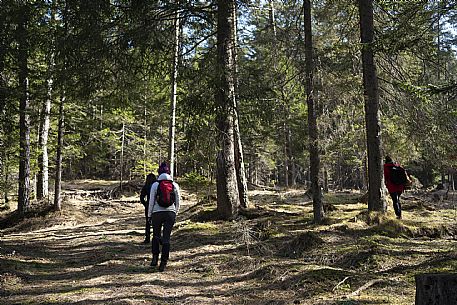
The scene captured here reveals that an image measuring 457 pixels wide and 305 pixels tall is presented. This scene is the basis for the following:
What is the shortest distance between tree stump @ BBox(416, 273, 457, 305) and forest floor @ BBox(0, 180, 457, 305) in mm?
1306

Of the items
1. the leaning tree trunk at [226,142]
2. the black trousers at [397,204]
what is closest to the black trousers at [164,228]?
the leaning tree trunk at [226,142]

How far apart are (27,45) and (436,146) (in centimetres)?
1124

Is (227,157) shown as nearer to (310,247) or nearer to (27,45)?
(310,247)

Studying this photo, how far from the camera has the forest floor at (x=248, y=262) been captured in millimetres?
5543

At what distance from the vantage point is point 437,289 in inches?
135

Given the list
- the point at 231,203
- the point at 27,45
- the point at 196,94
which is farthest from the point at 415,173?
the point at 27,45

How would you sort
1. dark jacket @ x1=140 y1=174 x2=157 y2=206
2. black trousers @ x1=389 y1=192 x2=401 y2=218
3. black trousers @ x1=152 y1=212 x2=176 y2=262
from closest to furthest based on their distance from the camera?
1. black trousers @ x1=152 y1=212 x2=176 y2=262
2. dark jacket @ x1=140 y1=174 x2=157 y2=206
3. black trousers @ x1=389 y1=192 x2=401 y2=218

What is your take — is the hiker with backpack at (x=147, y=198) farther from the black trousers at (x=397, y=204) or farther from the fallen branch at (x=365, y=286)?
the black trousers at (x=397, y=204)

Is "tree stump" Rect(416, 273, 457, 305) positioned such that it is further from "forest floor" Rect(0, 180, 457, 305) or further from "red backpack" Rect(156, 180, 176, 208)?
"red backpack" Rect(156, 180, 176, 208)

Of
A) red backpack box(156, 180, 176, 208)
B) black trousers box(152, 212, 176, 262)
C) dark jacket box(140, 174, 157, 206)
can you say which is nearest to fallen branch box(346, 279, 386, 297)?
black trousers box(152, 212, 176, 262)

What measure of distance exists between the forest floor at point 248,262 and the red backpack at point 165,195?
125 cm

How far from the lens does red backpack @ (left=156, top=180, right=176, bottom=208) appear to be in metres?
7.36

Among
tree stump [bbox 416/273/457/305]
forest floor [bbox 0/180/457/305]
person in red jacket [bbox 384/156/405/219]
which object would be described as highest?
person in red jacket [bbox 384/156/405/219]

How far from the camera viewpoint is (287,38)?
11922mm
